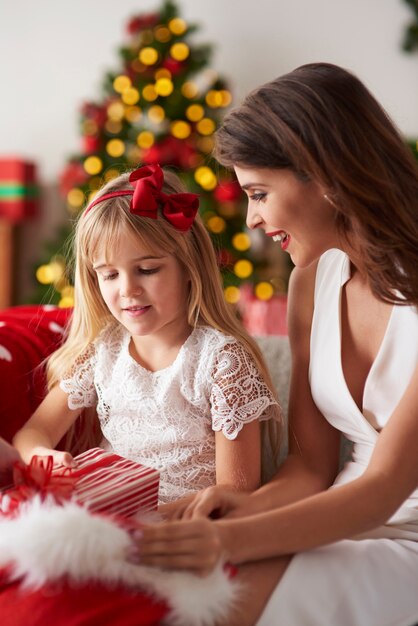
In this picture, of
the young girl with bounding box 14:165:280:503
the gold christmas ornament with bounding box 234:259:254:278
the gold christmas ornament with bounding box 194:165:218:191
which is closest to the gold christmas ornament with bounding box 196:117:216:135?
the gold christmas ornament with bounding box 194:165:218:191

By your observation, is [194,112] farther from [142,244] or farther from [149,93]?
[142,244]

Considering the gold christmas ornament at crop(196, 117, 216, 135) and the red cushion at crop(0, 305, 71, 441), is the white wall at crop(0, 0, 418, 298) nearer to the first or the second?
the gold christmas ornament at crop(196, 117, 216, 135)

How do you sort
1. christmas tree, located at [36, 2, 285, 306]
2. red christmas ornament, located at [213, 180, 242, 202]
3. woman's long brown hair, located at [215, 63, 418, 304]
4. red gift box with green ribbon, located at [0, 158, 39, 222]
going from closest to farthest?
woman's long brown hair, located at [215, 63, 418, 304]
red christmas ornament, located at [213, 180, 242, 202]
christmas tree, located at [36, 2, 285, 306]
red gift box with green ribbon, located at [0, 158, 39, 222]

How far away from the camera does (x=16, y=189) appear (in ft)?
15.6

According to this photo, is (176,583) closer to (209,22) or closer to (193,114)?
(193,114)

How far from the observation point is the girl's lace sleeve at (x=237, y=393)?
1577 millimetres

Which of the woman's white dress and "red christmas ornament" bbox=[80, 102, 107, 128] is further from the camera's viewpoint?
"red christmas ornament" bbox=[80, 102, 107, 128]

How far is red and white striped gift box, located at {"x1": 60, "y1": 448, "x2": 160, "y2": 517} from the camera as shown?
1222 mm

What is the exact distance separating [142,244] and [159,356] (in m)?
0.26

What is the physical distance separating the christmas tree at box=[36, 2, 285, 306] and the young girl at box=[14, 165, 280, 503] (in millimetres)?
2345

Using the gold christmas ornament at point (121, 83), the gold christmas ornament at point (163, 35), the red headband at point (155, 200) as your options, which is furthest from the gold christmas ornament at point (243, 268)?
the red headband at point (155, 200)

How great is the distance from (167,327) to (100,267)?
0.63ft

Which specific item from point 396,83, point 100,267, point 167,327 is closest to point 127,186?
point 100,267

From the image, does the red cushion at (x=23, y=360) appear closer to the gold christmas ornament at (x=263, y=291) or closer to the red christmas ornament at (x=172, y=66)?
the gold christmas ornament at (x=263, y=291)
